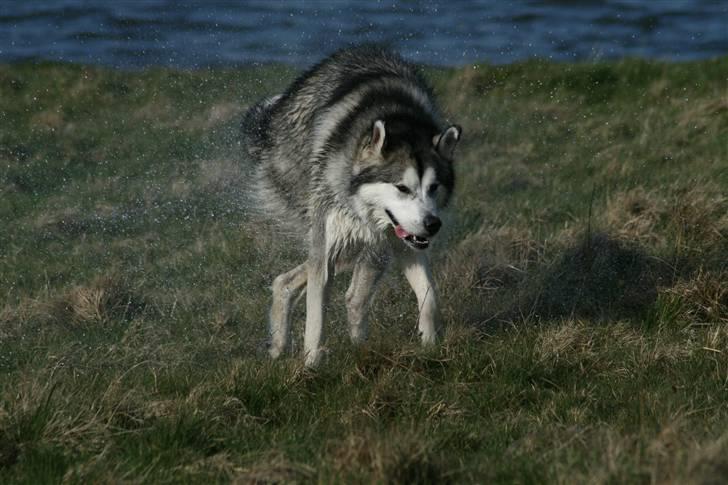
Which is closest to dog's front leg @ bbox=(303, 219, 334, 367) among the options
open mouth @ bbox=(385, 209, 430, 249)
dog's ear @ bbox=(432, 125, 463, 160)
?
open mouth @ bbox=(385, 209, 430, 249)

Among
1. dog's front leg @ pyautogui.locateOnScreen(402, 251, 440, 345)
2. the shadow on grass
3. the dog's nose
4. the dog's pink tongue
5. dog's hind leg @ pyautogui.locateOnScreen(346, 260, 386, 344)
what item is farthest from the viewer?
the shadow on grass

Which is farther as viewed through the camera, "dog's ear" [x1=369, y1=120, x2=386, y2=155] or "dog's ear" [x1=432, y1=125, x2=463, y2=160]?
"dog's ear" [x1=432, y1=125, x2=463, y2=160]

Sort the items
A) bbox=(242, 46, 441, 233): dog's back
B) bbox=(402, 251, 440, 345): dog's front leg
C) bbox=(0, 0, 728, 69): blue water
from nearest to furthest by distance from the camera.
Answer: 1. bbox=(402, 251, 440, 345): dog's front leg
2. bbox=(242, 46, 441, 233): dog's back
3. bbox=(0, 0, 728, 69): blue water

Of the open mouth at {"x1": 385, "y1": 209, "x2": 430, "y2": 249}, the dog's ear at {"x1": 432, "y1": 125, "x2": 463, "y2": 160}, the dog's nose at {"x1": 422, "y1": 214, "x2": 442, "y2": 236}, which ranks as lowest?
the open mouth at {"x1": 385, "y1": 209, "x2": 430, "y2": 249}

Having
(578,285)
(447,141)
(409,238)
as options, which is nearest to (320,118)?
(447,141)

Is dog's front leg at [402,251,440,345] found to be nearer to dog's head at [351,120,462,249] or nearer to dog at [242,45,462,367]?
dog at [242,45,462,367]

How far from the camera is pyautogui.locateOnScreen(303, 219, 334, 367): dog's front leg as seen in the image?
24.0 ft

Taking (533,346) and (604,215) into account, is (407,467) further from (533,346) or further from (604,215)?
(604,215)

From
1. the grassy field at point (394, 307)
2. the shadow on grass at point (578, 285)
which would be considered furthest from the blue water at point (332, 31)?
the shadow on grass at point (578, 285)

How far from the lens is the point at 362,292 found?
7.72m

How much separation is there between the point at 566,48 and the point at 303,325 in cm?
1270

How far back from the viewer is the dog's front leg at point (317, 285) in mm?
7305

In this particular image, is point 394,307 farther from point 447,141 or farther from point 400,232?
point 447,141

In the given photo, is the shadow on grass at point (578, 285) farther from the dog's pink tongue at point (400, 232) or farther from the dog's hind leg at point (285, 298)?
the dog's hind leg at point (285, 298)
